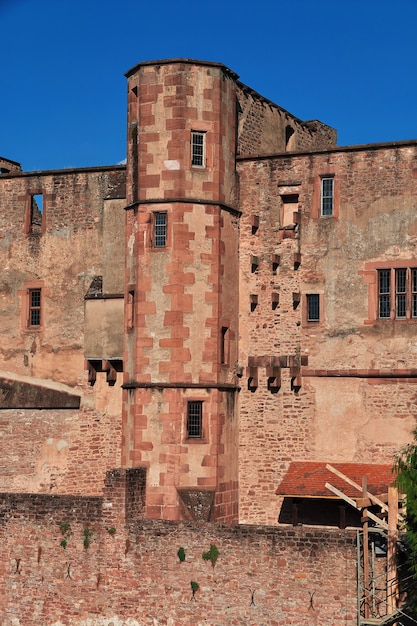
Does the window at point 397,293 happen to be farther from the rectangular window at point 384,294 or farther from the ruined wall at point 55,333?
the ruined wall at point 55,333

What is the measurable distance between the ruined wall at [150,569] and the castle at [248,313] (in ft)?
6.67

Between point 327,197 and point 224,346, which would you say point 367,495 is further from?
point 327,197

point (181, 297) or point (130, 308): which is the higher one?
point (181, 297)

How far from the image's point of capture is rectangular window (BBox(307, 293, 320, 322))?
1192 inches

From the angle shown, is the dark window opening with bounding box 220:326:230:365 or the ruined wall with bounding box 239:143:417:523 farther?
the dark window opening with bounding box 220:326:230:365

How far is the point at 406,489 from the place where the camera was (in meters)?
22.7

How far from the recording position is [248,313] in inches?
1213

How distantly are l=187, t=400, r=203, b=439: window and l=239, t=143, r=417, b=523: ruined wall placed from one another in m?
1.77

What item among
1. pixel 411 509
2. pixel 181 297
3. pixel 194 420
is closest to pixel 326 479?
pixel 194 420

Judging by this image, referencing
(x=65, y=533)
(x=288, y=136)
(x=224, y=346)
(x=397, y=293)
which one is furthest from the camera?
(x=288, y=136)

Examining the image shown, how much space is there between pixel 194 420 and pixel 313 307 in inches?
170

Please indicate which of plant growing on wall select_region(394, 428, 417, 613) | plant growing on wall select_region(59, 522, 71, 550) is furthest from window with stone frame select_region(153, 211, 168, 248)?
plant growing on wall select_region(394, 428, 417, 613)

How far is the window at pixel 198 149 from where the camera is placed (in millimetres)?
29750

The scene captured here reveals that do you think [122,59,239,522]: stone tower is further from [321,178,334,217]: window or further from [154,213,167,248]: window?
[321,178,334,217]: window
